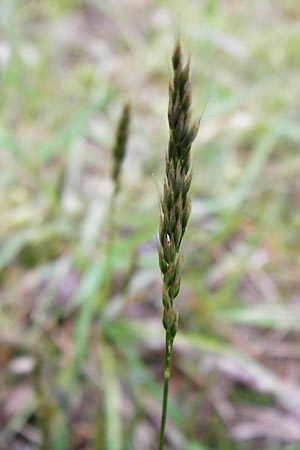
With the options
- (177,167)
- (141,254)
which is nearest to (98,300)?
(141,254)

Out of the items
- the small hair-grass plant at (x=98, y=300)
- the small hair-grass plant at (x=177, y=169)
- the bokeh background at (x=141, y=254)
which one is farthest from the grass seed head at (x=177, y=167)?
the bokeh background at (x=141, y=254)

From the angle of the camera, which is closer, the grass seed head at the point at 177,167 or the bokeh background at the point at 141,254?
the grass seed head at the point at 177,167

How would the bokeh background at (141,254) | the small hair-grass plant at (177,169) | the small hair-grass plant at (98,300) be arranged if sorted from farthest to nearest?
the bokeh background at (141,254) < the small hair-grass plant at (98,300) < the small hair-grass plant at (177,169)

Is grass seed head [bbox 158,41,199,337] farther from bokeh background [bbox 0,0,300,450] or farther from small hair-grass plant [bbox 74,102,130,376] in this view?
bokeh background [bbox 0,0,300,450]

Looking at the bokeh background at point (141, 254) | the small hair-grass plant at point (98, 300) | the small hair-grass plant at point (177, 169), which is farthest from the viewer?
the bokeh background at point (141, 254)

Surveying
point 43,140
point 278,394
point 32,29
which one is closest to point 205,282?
point 278,394

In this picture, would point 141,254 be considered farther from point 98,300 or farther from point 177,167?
point 177,167

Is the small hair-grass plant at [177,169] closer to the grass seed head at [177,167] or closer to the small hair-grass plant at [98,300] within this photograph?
the grass seed head at [177,167]

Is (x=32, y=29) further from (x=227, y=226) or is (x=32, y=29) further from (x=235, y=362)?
(x=235, y=362)
